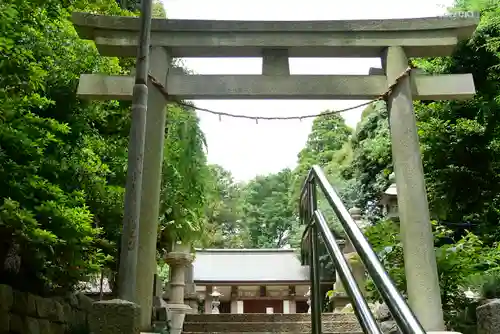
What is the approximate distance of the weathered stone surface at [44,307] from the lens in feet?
14.9

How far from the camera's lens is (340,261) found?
7.55ft

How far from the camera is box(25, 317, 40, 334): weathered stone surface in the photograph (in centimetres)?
424

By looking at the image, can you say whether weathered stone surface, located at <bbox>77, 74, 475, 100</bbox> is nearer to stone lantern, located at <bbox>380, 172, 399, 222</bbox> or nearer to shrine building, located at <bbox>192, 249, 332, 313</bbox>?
stone lantern, located at <bbox>380, 172, 399, 222</bbox>

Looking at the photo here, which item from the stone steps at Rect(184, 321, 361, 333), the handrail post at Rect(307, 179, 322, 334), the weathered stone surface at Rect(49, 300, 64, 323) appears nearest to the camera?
the handrail post at Rect(307, 179, 322, 334)

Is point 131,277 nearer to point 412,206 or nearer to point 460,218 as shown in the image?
point 412,206

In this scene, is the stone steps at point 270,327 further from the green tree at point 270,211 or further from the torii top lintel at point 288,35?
the green tree at point 270,211

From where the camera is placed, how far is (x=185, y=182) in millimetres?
7734

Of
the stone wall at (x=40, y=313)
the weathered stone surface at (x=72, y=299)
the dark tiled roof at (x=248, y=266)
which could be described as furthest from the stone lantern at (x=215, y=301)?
the weathered stone surface at (x=72, y=299)

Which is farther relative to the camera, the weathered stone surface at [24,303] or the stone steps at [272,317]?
the stone steps at [272,317]

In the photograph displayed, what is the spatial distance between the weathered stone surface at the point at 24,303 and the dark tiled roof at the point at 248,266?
36.4 feet

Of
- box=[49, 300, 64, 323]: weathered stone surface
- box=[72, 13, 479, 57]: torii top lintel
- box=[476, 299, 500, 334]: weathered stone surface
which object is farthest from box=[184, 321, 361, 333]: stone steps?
box=[72, 13, 479, 57]: torii top lintel

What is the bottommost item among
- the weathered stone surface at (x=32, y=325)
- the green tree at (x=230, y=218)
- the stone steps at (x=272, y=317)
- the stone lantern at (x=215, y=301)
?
the weathered stone surface at (x=32, y=325)

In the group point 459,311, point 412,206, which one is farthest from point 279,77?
point 459,311

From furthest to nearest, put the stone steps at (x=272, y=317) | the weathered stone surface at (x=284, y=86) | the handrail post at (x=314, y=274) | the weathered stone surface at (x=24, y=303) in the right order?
the stone steps at (x=272, y=317) < the weathered stone surface at (x=284, y=86) < the weathered stone surface at (x=24, y=303) < the handrail post at (x=314, y=274)
